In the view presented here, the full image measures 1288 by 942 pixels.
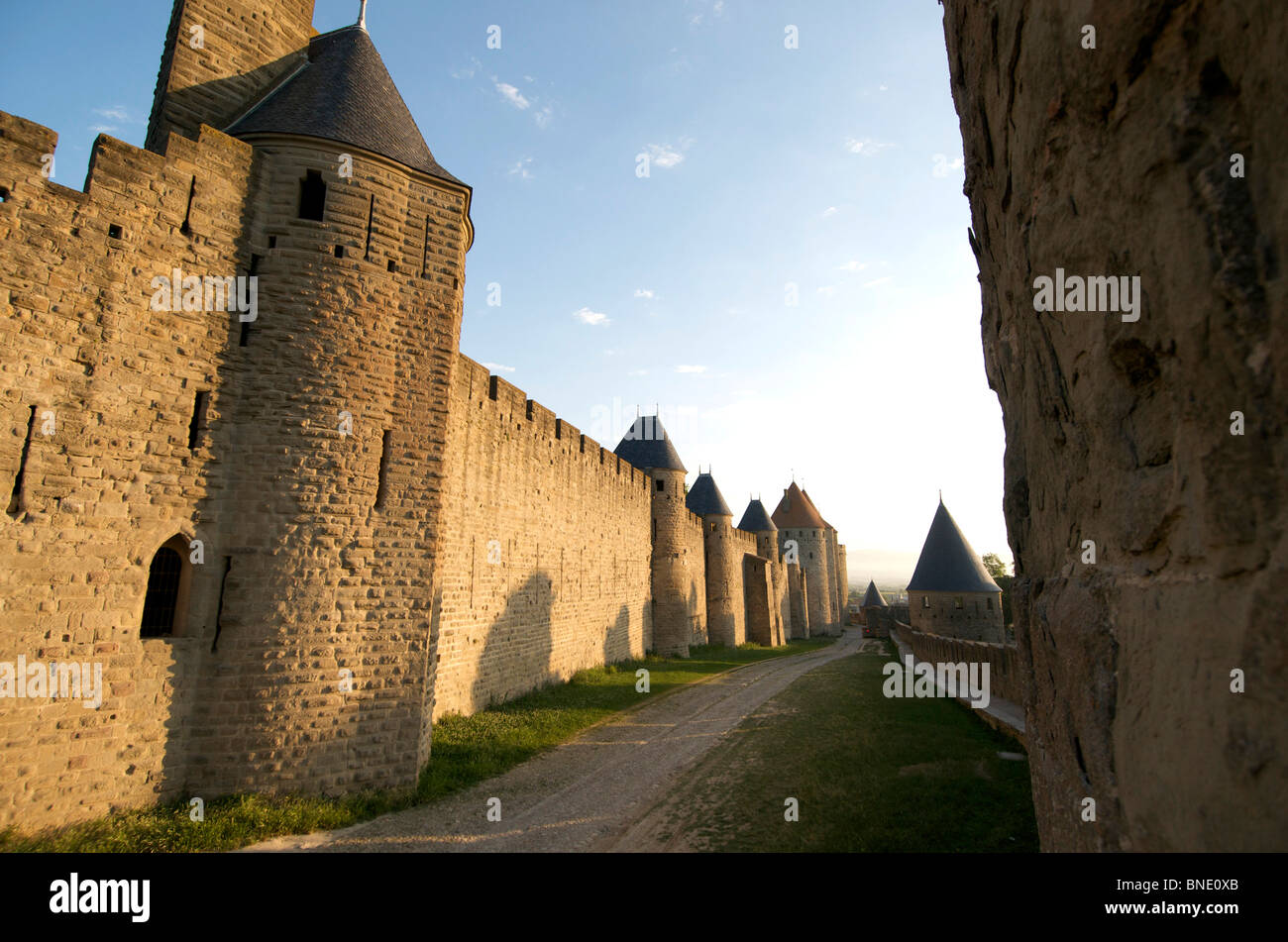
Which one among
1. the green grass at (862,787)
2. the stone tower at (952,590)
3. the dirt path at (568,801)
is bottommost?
the dirt path at (568,801)

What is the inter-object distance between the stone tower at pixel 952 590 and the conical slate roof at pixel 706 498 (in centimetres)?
1026

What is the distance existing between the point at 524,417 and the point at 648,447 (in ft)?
40.2

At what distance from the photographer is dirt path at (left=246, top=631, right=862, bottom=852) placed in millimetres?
6250

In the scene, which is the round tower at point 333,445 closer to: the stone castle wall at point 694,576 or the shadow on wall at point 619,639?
the shadow on wall at point 619,639

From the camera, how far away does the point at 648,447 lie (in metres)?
26.7

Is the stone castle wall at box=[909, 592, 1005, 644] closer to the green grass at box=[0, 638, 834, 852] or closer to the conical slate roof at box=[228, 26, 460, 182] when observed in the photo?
the green grass at box=[0, 638, 834, 852]

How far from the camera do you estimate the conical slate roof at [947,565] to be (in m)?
24.1

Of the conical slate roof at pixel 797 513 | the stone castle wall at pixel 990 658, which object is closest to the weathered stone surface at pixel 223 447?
the stone castle wall at pixel 990 658

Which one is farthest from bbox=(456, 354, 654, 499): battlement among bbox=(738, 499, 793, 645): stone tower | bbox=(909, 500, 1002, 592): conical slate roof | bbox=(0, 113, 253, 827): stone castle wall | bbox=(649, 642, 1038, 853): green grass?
bbox=(738, 499, 793, 645): stone tower

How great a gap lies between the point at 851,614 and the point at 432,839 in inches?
2731

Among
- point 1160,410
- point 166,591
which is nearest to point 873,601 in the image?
point 166,591
